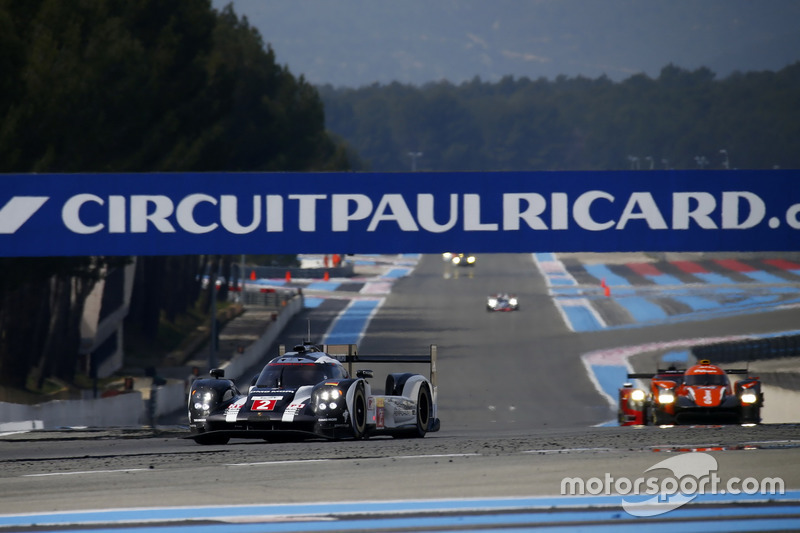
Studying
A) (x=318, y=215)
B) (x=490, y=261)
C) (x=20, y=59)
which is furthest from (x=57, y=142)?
(x=490, y=261)

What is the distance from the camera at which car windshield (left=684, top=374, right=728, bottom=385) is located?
23.1 meters

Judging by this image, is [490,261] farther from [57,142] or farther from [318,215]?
[318,215]

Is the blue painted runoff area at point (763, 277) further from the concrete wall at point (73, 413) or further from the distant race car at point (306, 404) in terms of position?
the distant race car at point (306, 404)

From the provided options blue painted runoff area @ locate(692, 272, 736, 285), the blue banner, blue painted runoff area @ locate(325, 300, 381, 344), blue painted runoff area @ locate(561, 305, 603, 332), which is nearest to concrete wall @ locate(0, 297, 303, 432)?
the blue banner

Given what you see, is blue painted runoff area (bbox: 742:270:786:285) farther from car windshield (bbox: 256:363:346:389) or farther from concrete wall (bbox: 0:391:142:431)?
car windshield (bbox: 256:363:346:389)

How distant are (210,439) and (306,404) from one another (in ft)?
5.92

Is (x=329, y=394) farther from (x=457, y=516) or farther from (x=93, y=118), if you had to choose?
(x=93, y=118)

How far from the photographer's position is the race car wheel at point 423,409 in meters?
18.4

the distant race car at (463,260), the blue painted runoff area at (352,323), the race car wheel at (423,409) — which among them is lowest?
the race car wheel at (423,409)

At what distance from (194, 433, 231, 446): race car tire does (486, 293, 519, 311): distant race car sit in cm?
5126

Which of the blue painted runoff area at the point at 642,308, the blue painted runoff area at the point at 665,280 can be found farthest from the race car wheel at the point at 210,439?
the blue painted runoff area at the point at 665,280

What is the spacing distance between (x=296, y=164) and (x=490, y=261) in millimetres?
41196

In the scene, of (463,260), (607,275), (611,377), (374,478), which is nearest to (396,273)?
(463,260)

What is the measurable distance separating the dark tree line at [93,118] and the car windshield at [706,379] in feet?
42.7
